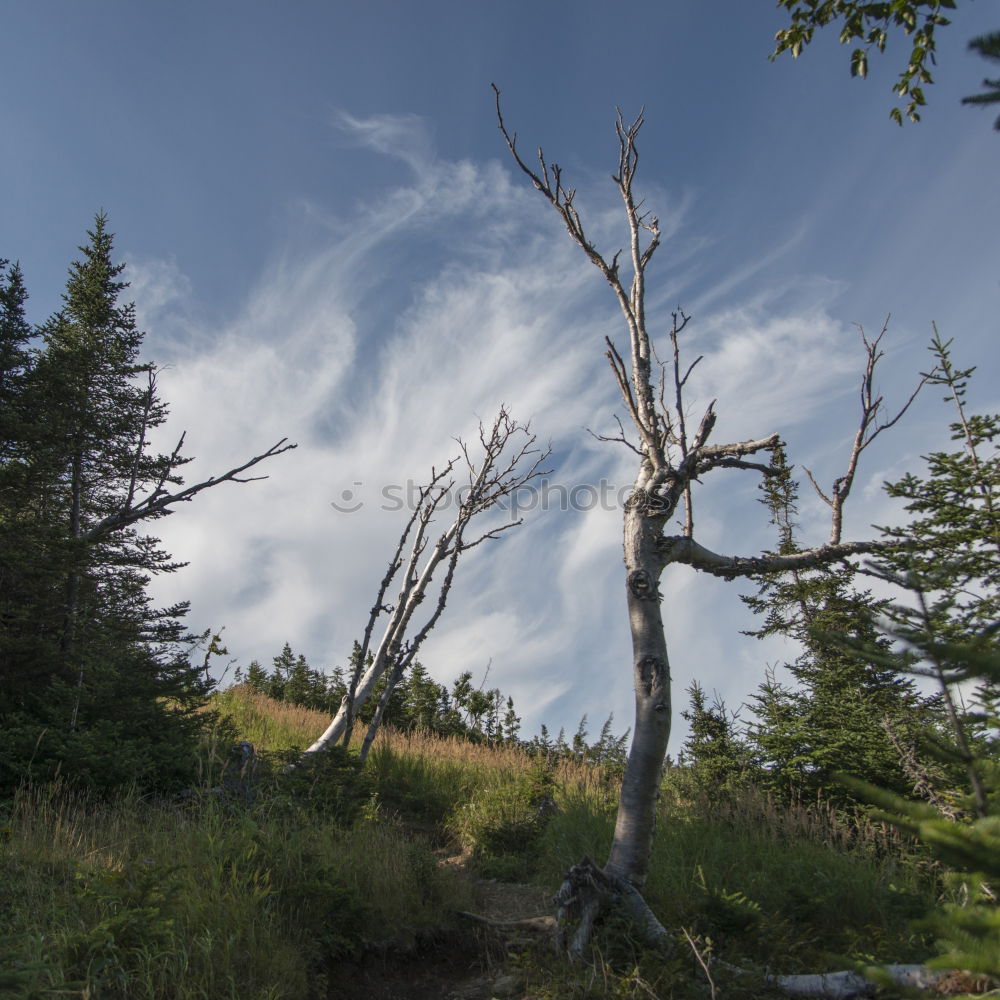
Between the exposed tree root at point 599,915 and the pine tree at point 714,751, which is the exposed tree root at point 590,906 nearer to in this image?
the exposed tree root at point 599,915

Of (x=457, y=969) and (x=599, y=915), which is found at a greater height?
(x=599, y=915)

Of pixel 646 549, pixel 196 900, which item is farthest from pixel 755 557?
pixel 196 900

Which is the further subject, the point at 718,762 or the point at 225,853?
the point at 718,762

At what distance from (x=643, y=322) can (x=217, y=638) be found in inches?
325

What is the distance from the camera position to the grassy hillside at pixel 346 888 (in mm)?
3428

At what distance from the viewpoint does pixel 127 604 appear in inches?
474

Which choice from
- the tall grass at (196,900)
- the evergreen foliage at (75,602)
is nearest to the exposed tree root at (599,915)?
the tall grass at (196,900)

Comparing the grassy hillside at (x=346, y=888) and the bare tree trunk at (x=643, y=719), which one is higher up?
the bare tree trunk at (x=643, y=719)

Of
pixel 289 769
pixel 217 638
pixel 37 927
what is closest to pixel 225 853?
pixel 37 927

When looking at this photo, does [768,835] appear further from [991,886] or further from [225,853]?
[225,853]

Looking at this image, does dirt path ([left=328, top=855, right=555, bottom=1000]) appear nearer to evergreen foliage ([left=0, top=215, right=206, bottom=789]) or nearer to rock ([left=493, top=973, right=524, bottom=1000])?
rock ([left=493, top=973, right=524, bottom=1000])

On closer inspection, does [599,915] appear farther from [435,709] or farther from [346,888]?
[435,709]

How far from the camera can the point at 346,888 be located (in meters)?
4.53

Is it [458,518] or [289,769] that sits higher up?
[458,518]
